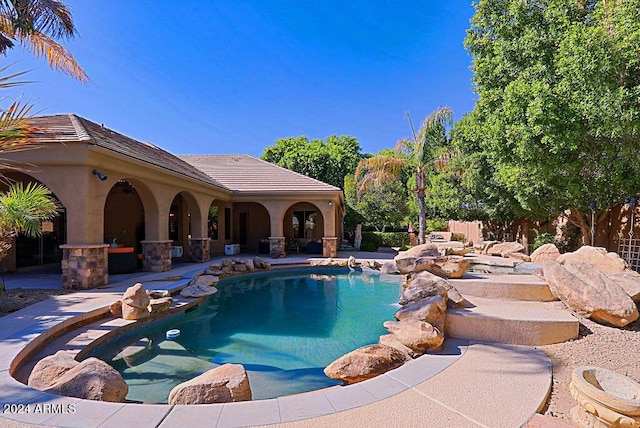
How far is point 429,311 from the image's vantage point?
5.65 m

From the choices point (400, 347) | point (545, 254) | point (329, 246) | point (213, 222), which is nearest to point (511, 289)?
point (400, 347)

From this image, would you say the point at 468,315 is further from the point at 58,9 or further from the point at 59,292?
the point at 58,9

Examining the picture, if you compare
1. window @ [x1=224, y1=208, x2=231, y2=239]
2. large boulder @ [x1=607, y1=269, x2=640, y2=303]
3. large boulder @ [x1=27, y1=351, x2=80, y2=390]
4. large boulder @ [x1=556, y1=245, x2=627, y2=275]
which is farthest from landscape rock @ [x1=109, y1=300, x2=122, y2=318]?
window @ [x1=224, y1=208, x2=231, y2=239]

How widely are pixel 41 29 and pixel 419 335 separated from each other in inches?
469

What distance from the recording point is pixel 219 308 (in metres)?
9.55

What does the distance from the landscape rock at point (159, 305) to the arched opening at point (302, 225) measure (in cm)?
1391

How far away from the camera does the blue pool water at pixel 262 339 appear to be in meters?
5.32

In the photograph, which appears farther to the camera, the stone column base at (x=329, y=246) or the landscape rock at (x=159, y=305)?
the stone column base at (x=329, y=246)

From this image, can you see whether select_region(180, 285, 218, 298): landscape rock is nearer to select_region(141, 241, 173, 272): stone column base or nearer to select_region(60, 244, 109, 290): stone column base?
select_region(60, 244, 109, 290): stone column base

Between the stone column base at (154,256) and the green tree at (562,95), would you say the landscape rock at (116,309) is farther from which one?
the green tree at (562,95)

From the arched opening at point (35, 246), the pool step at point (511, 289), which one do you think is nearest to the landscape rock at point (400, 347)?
the pool step at point (511, 289)

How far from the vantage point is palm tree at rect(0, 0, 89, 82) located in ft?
27.1

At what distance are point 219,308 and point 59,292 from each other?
413 centimetres

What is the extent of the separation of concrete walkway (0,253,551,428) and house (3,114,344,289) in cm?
413
